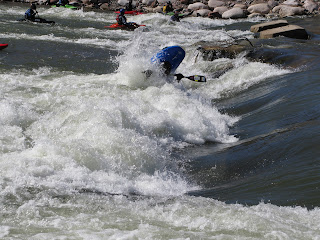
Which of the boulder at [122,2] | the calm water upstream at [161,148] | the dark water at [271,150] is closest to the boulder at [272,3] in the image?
the boulder at [122,2]

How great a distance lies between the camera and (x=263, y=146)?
21.7 ft

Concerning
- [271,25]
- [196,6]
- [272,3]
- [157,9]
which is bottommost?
[157,9]

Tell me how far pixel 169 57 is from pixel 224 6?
17455 millimetres

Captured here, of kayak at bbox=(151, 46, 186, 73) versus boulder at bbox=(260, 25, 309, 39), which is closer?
kayak at bbox=(151, 46, 186, 73)

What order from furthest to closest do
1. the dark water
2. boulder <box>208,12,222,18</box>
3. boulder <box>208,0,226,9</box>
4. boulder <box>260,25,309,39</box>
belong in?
boulder <box>208,0,226,9</box>, boulder <box>208,12,222,18</box>, boulder <box>260,25,309,39</box>, the dark water

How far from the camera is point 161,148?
6.88 m

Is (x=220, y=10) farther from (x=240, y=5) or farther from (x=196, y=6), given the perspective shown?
(x=196, y=6)

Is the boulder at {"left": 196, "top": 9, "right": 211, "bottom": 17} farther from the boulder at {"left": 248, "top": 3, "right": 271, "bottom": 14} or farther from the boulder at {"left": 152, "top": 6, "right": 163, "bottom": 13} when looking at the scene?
the boulder at {"left": 152, "top": 6, "right": 163, "bottom": 13}

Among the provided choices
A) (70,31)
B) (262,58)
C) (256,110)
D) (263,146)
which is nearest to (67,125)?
(263,146)

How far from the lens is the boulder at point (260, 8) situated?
25727 millimetres

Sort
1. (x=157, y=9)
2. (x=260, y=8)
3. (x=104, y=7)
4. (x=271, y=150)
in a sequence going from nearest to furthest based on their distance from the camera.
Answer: (x=271, y=150)
(x=260, y=8)
(x=157, y=9)
(x=104, y=7)

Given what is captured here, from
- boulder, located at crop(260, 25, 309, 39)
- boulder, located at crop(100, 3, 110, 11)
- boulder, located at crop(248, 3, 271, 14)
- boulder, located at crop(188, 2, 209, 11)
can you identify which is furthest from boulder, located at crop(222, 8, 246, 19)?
boulder, located at crop(260, 25, 309, 39)

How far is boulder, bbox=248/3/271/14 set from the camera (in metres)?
25.7

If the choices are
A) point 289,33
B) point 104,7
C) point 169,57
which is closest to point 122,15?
point 289,33
